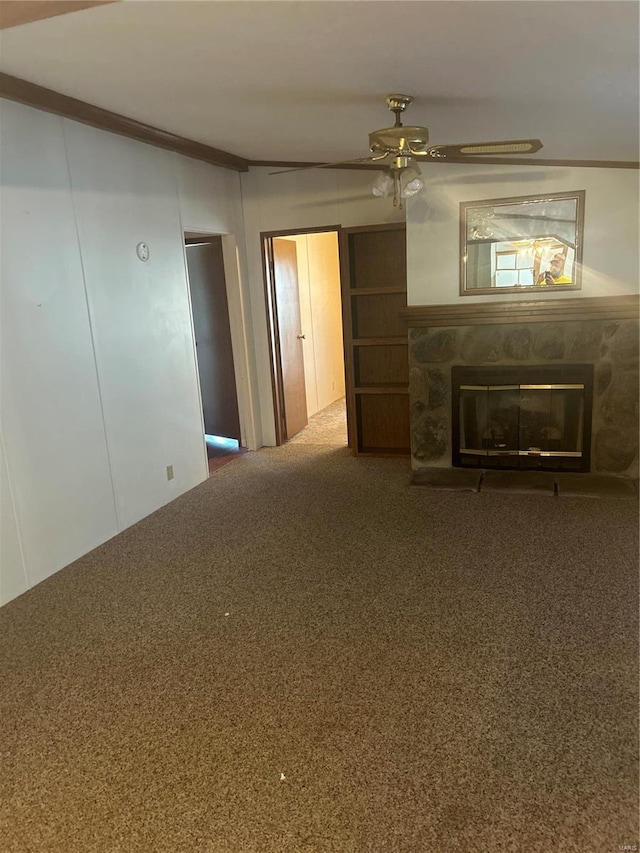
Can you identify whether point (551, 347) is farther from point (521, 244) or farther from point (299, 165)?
point (299, 165)

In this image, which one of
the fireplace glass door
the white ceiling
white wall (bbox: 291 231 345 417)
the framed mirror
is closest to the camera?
the white ceiling

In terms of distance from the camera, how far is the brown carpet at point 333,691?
169cm

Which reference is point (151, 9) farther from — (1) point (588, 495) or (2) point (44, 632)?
(1) point (588, 495)

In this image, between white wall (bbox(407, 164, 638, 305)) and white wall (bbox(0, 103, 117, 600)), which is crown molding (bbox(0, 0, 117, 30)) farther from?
white wall (bbox(407, 164, 638, 305))

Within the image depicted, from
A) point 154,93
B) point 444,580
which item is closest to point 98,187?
point 154,93

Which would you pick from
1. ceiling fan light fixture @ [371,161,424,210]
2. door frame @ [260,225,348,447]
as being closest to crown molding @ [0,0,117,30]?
ceiling fan light fixture @ [371,161,424,210]

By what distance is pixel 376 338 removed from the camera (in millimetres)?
4984

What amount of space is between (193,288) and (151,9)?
154 inches

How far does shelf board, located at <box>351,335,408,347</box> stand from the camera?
4.92m

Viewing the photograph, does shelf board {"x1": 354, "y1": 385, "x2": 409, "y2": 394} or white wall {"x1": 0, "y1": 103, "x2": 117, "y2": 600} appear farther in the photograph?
shelf board {"x1": 354, "y1": 385, "x2": 409, "y2": 394}

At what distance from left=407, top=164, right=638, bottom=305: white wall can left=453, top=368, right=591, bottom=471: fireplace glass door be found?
65cm

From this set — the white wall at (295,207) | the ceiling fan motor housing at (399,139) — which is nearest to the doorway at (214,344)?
the white wall at (295,207)

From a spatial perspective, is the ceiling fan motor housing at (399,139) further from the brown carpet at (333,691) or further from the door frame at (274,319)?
the door frame at (274,319)

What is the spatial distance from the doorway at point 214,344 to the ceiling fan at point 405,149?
8.45 ft
